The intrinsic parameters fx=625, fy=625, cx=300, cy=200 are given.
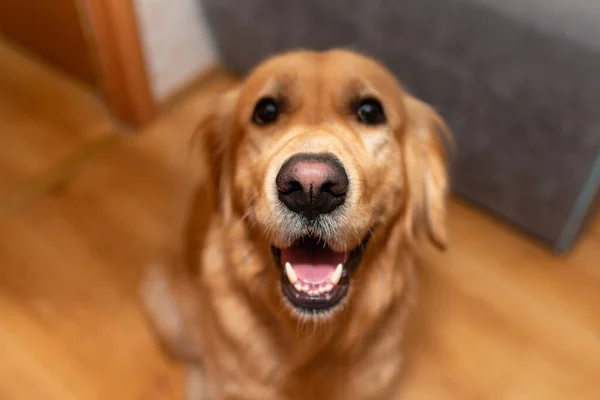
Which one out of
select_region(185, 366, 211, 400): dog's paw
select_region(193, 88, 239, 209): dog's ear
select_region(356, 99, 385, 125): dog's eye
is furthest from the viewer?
select_region(185, 366, 211, 400): dog's paw

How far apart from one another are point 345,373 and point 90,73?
66.2 inches

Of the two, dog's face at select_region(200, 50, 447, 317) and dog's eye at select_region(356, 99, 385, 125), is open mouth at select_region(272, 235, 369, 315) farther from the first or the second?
dog's eye at select_region(356, 99, 385, 125)

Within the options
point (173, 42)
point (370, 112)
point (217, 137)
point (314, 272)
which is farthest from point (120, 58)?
point (314, 272)

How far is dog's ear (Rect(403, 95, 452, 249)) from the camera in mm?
1393

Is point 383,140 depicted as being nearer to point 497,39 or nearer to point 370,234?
point 370,234

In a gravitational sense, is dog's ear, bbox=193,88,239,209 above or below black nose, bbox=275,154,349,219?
below

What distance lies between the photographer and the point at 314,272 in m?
1.23

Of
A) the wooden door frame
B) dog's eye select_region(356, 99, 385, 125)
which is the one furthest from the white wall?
dog's eye select_region(356, 99, 385, 125)

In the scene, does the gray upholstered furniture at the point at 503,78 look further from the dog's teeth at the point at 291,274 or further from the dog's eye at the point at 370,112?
the dog's teeth at the point at 291,274

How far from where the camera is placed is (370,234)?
4.12 ft

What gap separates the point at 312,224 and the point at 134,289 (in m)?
1.02

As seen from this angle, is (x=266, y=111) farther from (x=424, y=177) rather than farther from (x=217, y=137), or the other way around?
(x=424, y=177)

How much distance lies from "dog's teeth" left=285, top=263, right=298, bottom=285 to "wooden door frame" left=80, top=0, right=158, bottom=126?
4.26 ft

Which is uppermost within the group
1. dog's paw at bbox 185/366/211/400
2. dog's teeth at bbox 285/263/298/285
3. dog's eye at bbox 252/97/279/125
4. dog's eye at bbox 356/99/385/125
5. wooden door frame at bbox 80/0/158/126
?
dog's eye at bbox 356/99/385/125
